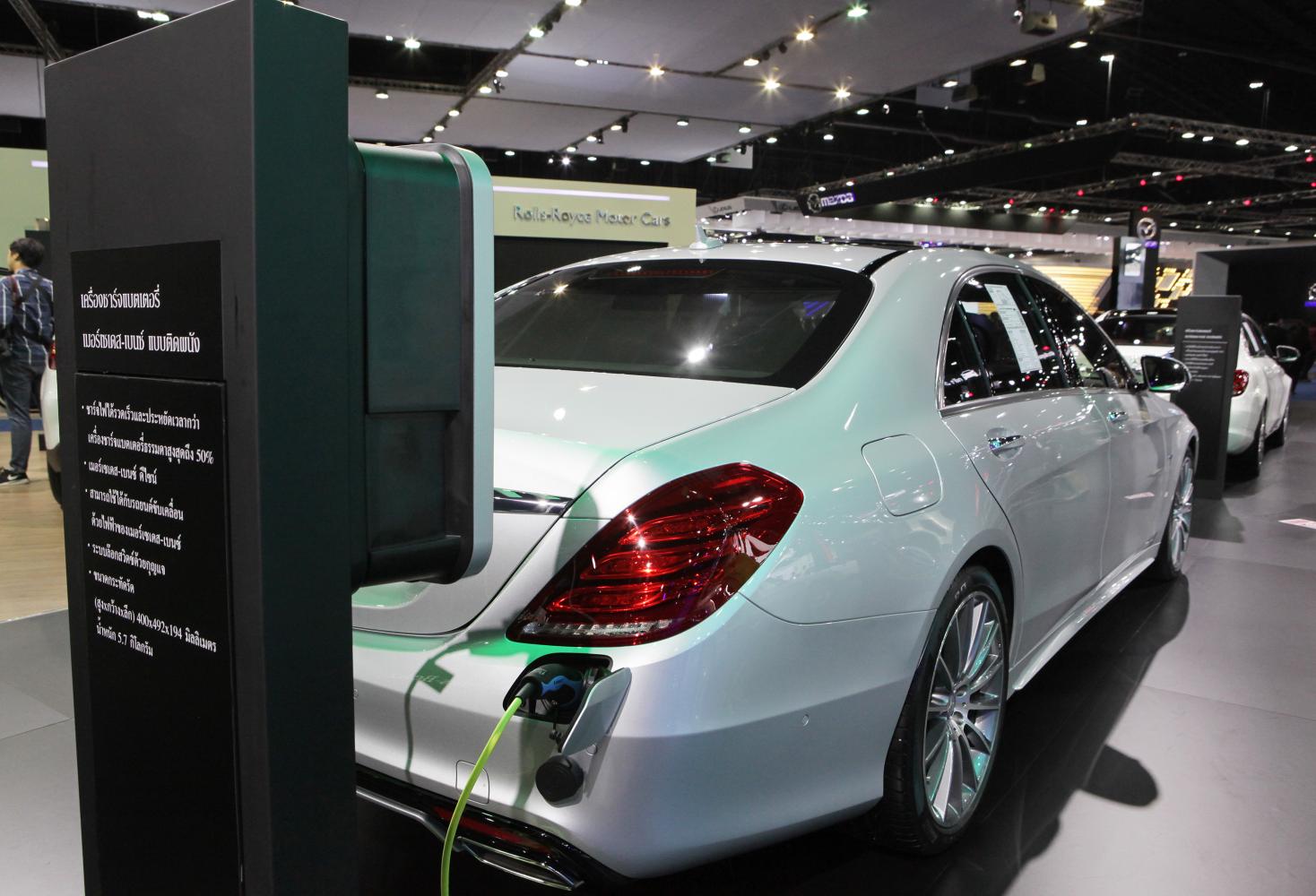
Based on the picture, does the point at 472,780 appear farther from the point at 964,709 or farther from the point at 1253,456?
→ the point at 1253,456

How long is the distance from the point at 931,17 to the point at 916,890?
8494 mm

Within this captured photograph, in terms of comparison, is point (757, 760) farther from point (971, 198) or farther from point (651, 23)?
point (971, 198)

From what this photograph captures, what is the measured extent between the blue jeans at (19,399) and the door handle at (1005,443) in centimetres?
617

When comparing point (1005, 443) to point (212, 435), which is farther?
point (1005, 443)

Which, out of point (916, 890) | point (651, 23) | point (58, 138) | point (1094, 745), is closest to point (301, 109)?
point (58, 138)

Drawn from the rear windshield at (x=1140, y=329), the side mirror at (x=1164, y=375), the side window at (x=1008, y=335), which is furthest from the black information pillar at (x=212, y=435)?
the rear windshield at (x=1140, y=329)

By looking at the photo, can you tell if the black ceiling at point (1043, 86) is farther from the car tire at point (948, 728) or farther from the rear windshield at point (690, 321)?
the car tire at point (948, 728)

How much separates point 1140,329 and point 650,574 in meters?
8.29

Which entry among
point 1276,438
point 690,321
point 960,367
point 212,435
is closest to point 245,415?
point 212,435

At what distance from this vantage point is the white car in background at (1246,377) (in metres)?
7.16

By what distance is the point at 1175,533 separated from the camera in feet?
13.7

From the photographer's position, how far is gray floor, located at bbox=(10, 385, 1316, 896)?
199 cm

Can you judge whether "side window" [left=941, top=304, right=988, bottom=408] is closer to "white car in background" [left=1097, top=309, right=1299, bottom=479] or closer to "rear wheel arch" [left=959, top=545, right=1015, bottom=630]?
"rear wheel arch" [left=959, top=545, right=1015, bottom=630]

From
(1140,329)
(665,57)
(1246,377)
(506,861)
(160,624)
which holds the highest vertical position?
(665,57)
